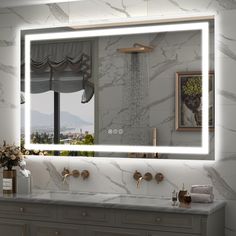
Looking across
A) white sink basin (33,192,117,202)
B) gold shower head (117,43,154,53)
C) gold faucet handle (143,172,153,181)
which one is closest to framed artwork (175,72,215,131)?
gold shower head (117,43,154,53)

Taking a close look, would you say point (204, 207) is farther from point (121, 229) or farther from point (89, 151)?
point (89, 151)

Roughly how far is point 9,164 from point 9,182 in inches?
6.3

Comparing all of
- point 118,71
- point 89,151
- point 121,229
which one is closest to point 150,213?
point 121,229

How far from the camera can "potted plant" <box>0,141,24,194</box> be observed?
517 cm

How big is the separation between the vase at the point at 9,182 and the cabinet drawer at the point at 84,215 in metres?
0.64

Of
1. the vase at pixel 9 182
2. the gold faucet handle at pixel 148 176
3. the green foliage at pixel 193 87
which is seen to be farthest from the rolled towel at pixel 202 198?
the vase at pixel 9 182

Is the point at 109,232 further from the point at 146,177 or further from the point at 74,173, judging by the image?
the point at 74,173

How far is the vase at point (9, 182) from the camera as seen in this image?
517 centimetres

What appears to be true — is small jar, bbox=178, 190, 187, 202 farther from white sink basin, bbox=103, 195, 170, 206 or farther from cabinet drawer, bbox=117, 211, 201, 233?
cabinet drawer, bbox=117, 211, 201, 233

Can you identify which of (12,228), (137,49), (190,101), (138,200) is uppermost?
(137,49)

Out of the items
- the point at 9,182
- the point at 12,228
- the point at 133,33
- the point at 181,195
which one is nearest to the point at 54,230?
the point at 12,228

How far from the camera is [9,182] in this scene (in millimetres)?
5172

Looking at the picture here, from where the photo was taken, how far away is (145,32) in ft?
16.4

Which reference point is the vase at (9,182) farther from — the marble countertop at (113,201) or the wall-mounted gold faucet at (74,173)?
the wall-mounted gold faucet at (74,173)
